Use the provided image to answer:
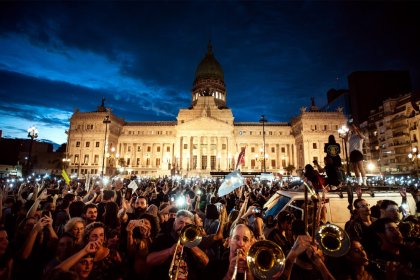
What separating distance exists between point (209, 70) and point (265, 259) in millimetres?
80808

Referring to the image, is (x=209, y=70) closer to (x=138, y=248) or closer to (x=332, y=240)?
(x=138, y=248)

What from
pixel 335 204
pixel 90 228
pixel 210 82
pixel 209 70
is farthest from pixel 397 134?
pixel 90 228

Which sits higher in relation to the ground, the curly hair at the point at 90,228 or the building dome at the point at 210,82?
the building dome at the point at 210,82

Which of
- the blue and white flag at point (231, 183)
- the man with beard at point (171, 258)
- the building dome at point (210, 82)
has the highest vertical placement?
the building dome at point (210, 82)

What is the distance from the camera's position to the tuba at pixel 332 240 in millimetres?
2762

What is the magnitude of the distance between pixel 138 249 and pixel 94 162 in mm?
68107

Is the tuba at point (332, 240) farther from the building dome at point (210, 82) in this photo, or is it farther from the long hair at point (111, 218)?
the building dome at point (210, 82)

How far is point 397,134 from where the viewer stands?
54000 millimetres

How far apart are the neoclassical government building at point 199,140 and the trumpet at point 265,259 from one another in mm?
54957

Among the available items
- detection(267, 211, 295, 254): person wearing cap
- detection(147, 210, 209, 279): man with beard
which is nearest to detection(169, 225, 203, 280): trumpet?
detection(147, 210, 209, 279): man with beard

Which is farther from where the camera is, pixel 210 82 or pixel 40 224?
pixel 210 82

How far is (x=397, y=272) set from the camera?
8.25 ft

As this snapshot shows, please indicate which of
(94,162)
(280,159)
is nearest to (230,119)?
(280,159)

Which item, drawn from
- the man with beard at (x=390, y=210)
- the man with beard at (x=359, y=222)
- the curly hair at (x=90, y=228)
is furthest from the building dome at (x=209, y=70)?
the curly hair at (x=90, y=228)
